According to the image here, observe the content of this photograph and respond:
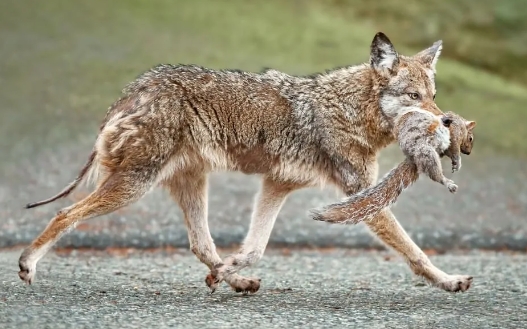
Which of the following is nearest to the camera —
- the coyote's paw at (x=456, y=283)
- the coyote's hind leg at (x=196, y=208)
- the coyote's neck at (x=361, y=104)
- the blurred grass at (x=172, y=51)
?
the coyote's paw at (x=456, y=283)

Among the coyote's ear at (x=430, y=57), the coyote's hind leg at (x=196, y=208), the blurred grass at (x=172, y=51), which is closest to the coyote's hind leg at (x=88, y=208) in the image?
the coyote's hind leg at (x=196, y=208)

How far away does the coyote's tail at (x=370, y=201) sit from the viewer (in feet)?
21.6

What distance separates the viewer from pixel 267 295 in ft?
24.9

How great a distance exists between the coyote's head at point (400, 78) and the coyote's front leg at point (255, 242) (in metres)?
1.18

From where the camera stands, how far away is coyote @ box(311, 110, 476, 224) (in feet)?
21.9

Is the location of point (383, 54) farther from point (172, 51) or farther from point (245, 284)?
point (172, 51)

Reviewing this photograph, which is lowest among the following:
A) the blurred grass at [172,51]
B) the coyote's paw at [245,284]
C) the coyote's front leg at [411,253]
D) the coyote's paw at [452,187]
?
the coyote's paw at [245,284]

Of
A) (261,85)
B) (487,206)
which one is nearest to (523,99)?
(487,206)

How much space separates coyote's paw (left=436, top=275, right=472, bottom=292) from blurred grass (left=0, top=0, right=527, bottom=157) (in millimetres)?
8299

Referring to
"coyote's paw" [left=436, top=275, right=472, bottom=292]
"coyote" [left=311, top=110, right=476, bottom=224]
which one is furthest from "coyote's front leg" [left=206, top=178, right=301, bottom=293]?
"coyote's paw" [left=436, top=275, right=472, bottom=292]

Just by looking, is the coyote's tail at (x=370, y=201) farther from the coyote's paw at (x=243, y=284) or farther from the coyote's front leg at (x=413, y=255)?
the coyote's paw at (x=243, y=284)

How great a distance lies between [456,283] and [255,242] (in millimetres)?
1743

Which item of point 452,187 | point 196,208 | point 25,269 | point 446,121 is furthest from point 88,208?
point 446,121

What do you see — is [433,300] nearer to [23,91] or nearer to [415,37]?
[23,91]
